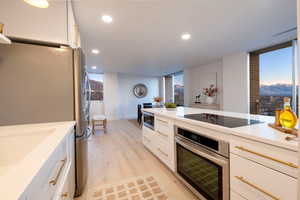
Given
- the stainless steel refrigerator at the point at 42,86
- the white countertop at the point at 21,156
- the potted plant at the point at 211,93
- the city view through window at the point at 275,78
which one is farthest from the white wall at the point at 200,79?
the white countertop at the point at 21,156

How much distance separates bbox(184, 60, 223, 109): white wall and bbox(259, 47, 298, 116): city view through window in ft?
3.64

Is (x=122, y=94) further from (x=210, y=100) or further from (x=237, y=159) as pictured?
(x=237, y=159)

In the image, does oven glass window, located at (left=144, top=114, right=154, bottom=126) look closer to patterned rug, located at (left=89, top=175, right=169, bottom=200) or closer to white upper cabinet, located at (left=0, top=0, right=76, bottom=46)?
patterned rug, located at (left=89, top=175, right=169, bottom=200)

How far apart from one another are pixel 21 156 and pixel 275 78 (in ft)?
15.4

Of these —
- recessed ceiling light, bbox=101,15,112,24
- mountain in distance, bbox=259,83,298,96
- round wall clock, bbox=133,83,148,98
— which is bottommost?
mountain in distance, bbox=259,83,298,96

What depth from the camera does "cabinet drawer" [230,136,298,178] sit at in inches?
27.5

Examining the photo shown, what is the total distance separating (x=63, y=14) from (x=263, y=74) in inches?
174

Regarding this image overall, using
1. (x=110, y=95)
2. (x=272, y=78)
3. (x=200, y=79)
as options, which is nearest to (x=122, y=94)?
(x=110, y=95)

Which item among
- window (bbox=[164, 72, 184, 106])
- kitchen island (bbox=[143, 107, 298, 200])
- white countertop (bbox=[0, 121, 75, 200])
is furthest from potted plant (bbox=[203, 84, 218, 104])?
white countertop (bbox=[0, 121, 75, 200])

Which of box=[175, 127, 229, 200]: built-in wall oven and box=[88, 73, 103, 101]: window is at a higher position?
box=[88, 73, 103, 101]: window

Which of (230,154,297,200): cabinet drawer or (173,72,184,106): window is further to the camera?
(173,72,184,106): window

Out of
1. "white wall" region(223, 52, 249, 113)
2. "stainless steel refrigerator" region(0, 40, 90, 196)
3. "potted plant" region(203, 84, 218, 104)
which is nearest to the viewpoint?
"stainless steel refrigerator" region(0, 40, 90, 196)

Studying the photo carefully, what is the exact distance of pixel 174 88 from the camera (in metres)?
6.98

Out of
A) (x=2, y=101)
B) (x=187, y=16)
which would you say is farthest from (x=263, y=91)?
(x=2, y=101)
